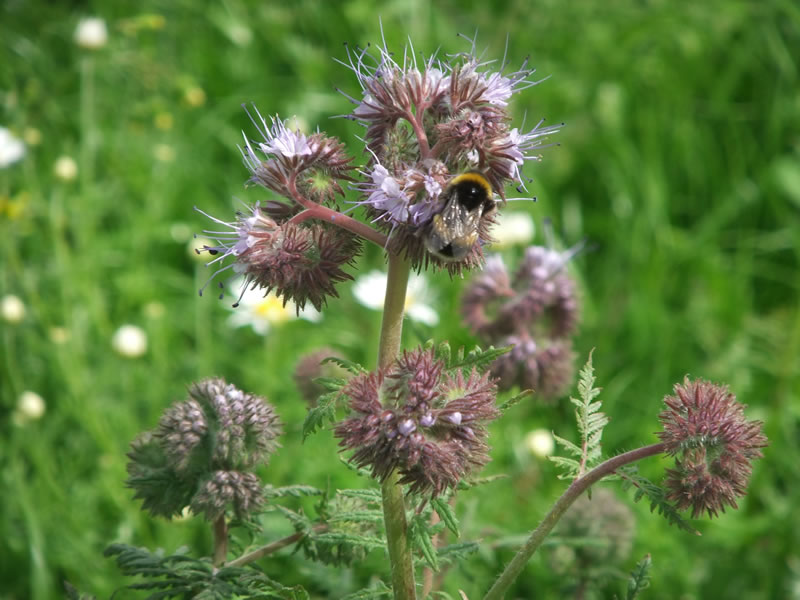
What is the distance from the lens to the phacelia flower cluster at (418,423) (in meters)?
1.75

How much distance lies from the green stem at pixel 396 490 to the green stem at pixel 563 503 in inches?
7.7

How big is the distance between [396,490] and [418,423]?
239 mm

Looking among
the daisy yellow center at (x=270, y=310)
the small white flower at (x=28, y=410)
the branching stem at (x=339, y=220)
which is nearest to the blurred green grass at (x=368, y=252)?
the small white flower at (x=28, y=410)

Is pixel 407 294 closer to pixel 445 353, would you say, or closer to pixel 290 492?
pixel 290 492

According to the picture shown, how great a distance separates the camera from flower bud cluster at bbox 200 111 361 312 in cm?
184

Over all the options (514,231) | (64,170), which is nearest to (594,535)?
(514,231)

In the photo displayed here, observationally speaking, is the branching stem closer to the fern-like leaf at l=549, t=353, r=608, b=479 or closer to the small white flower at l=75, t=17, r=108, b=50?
the fern-like leaf at l=549, t=353, r=608, b=479

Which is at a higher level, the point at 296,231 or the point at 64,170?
the point at 64,170

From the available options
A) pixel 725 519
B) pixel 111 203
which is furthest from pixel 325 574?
pixel 111 203

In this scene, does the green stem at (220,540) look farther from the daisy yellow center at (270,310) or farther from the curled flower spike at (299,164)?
the daisy yellow center at (270,310)

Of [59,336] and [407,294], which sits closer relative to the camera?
[59,336]

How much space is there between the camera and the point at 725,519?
378 centimetres

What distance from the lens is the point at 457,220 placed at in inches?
68.8

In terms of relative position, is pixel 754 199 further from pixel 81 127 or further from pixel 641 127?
pixel 81 127
